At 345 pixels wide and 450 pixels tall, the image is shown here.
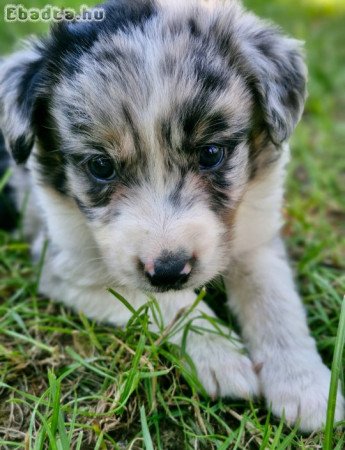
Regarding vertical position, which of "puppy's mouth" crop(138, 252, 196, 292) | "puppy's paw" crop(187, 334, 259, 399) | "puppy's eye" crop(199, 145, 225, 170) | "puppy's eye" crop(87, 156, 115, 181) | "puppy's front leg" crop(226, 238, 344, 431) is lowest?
"puppy's paw" crop(187, 334, 259, 399)

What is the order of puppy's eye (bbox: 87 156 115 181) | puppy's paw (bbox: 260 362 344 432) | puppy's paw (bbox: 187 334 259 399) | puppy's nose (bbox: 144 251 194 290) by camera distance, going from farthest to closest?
1. puppy's eye (bbox: 87 156 115 181)
2. puppy's paw (bbox: 187 334 259 399)
3. puppy's paw (bbox: 260 362 344 432)
4. puppy's nose (bbox: 144 251 194 290)

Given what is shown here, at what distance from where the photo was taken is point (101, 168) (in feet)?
11.0

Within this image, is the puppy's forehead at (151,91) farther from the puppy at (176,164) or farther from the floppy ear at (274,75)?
the floppy ear at (274,75)

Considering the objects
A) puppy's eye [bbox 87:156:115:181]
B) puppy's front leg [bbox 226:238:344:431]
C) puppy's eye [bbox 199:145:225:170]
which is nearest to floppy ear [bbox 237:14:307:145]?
puppy's eye [bbox 199:145:225:170]

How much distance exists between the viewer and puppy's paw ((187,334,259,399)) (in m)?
3.20

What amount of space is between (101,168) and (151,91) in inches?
21.0

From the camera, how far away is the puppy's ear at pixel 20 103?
3.55 metres

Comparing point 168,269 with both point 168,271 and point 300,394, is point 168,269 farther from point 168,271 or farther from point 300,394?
point 300,394

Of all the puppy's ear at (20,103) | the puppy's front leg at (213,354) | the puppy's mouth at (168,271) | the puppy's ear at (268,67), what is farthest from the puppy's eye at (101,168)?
the puppy's ear at (268,67)

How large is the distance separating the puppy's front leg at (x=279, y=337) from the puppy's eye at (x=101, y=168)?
110cm

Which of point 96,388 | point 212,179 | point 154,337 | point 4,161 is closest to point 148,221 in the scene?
point 212,179

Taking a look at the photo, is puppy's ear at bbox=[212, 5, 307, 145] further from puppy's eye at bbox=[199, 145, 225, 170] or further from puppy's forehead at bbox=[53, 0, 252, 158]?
puppy's eye at bbox=[199, 145, 225, 170]

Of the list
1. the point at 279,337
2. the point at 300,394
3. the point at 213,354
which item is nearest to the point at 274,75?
the point at 279,337

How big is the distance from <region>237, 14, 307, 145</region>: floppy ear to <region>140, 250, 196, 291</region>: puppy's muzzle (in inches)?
42.6
